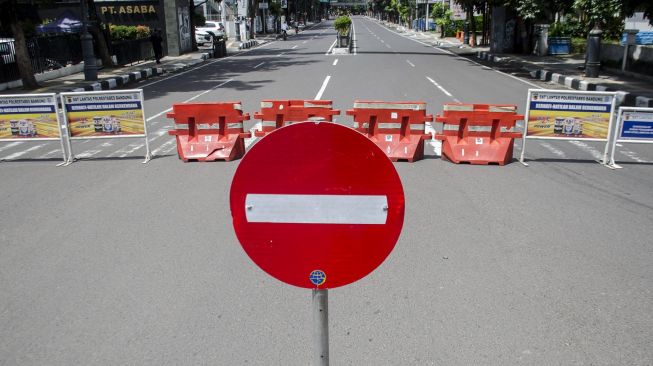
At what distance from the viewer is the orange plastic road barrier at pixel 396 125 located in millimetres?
8500

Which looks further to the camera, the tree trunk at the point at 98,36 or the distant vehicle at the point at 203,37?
the distant vehicle at the point at 203,37

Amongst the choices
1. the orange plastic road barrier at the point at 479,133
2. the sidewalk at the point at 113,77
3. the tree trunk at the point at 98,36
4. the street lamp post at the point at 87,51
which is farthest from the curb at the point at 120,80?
the orange plastic road barrier at the point at 479,133

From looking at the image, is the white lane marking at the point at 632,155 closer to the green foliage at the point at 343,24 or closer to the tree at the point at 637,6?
the tree at the point at 637,6

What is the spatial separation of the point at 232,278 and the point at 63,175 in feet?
15.5

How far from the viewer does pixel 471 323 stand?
3721mm

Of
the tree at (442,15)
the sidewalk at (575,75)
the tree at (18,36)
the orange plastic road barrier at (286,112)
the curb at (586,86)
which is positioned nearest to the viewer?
the orange plastic road barrier at (286,112)

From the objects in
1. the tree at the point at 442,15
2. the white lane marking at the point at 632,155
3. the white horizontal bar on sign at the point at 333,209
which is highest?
the tree at the point at 442,15

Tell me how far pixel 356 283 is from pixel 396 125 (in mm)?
4829

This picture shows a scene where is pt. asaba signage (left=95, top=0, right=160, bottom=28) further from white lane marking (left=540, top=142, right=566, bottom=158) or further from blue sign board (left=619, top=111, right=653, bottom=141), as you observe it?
blue sign board (left=619, top=111, right=653, bottom=141)

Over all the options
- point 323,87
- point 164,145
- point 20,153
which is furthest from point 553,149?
point 20,153

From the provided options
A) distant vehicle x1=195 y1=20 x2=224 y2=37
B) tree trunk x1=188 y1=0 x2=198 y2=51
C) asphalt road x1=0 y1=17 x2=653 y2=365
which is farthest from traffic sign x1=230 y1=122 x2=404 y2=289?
distant vehicle x1=195 y1=20 x2=224 y2=37

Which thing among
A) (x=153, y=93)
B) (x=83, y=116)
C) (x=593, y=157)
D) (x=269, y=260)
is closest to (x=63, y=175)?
Result: (x=83, y=116)

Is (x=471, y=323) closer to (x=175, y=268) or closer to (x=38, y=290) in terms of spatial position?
(x=175, y=268)

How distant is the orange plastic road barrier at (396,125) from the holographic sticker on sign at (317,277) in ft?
22.2
